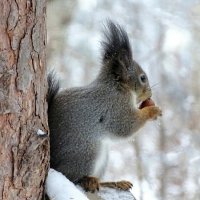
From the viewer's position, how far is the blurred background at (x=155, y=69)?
14.7ft

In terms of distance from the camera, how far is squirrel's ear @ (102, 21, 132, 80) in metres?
2.34

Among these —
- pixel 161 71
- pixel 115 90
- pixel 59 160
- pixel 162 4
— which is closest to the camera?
pixel 59 160

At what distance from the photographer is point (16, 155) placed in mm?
1774

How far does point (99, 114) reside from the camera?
7.54 feet

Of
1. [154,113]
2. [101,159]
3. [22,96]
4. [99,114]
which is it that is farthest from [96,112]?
[22,96]

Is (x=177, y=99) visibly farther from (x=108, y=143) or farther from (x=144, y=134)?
(x=108, y=143)

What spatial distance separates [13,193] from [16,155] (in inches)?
4.5

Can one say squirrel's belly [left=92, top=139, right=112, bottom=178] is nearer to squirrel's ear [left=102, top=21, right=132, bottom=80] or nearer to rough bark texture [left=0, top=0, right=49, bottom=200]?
squirrel's ear [left=102, top=21, right=132, bottom=80]

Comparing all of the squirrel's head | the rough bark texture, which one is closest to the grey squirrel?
the squirrel's head

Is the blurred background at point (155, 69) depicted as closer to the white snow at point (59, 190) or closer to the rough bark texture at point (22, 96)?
the white snow at point (59, 190)

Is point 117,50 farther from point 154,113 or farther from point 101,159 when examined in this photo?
point 101,159

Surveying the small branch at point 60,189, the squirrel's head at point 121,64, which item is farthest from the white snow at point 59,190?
the squirrel's head at point 121,64

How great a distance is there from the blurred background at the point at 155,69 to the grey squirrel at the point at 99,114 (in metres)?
1.90

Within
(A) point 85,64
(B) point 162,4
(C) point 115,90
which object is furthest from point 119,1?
(C) point 115,90
